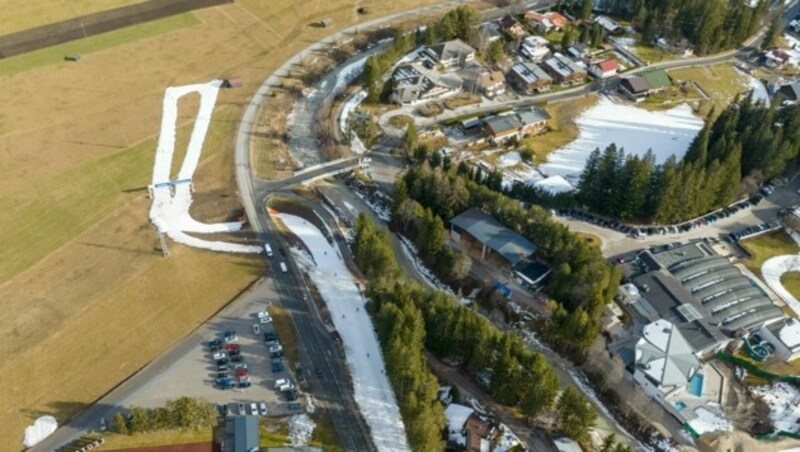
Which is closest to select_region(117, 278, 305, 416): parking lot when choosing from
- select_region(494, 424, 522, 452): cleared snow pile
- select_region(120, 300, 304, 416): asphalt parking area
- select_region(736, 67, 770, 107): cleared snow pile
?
select_region(120, 300, 304, 416): asphalt parking area

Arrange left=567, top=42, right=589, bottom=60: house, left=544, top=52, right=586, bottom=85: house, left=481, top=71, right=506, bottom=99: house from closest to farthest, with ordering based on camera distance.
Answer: left=481, top=71, right=506, bottom=99: house → left=544, top=52, right=586, bottom=85: house → left=567, top=42, right=589, bottom=60: house

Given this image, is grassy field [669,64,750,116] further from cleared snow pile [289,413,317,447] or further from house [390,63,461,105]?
cleared snow pile [289,413,317,447]

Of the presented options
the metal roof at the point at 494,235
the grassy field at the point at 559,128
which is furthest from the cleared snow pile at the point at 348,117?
the grassy field at the point at 559,128

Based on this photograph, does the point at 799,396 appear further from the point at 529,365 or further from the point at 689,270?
the point at 529,365

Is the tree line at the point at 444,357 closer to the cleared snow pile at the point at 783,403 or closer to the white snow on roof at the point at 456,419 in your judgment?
the white snow on roof at the point at 456,419

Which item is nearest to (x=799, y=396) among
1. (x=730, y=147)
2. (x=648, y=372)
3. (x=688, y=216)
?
(x=648, y=372)
